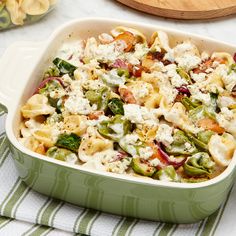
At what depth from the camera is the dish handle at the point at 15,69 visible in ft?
5.64

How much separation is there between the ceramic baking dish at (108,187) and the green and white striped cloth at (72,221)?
0.03 metres

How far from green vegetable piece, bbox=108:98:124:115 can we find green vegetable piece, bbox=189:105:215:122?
17cm

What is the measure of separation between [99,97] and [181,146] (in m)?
0.25

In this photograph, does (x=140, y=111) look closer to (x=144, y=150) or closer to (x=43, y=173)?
(x=144, y=150)

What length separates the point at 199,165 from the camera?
1.61m

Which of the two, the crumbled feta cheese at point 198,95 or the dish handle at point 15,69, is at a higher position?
the dish handle at point 15,69

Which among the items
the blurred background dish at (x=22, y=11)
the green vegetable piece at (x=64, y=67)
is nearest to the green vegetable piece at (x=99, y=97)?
the green vegetable piece at (x=64, y=67)

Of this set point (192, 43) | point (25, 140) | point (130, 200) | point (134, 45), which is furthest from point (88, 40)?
point (130, 200)

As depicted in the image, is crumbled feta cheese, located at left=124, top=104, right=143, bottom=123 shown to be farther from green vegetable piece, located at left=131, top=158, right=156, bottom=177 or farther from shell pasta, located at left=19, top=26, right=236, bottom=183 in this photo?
green vegetable piece, located at left=131, top=158, right=156, bottom=177

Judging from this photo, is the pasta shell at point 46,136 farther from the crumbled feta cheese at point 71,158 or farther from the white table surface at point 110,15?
the white table surface at point 110,15

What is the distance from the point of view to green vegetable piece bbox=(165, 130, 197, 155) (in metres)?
1.65

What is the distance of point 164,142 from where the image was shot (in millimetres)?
1654

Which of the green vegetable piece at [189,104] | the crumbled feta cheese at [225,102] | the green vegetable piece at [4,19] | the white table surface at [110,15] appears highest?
the crumbled feta cheese at [225,102]

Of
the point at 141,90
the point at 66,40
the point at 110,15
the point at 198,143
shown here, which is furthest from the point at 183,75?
the point at 110,15
